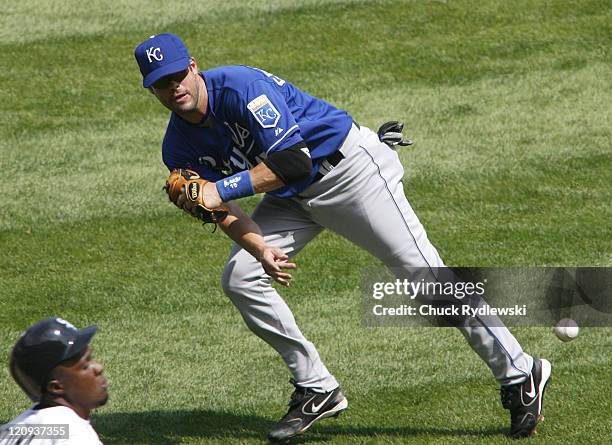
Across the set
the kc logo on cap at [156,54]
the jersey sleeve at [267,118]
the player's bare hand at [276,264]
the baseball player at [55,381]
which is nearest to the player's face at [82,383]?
the baseball player at [55,381]

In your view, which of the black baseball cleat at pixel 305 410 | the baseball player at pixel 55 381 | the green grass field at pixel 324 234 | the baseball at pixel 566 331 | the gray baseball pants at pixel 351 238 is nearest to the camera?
the baseball player at pixel 55 381

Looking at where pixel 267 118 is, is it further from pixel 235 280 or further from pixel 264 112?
pixel 235 280

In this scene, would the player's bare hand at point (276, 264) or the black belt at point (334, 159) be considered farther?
the black belt at point (334, 159)

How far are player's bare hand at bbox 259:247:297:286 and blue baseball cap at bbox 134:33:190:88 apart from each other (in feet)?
3.12

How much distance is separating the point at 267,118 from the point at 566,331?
2431 mm

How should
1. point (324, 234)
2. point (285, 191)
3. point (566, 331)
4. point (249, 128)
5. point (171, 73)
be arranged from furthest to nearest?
1. point (324, 234)
2. point (566, 331)
3. point (285, 191)
4. point (249, 128)
5. point (171, 73)

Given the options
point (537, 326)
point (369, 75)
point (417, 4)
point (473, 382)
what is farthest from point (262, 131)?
point (417, 4)

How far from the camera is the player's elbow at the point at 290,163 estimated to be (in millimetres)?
5148

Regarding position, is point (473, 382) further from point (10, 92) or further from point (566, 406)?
point (10, 92)

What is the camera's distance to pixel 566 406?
588 cm

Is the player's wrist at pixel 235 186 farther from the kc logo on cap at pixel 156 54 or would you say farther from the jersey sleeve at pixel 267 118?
the kc logo on cap at pixel 156 54

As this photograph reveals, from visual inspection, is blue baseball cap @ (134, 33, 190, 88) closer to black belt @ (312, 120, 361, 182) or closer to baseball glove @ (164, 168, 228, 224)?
baseball glove @ (164, 168, 228, 224)

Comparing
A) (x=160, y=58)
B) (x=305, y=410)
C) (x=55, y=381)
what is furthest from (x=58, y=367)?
(x=305, y=410)

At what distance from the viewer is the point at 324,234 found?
8617 mm
